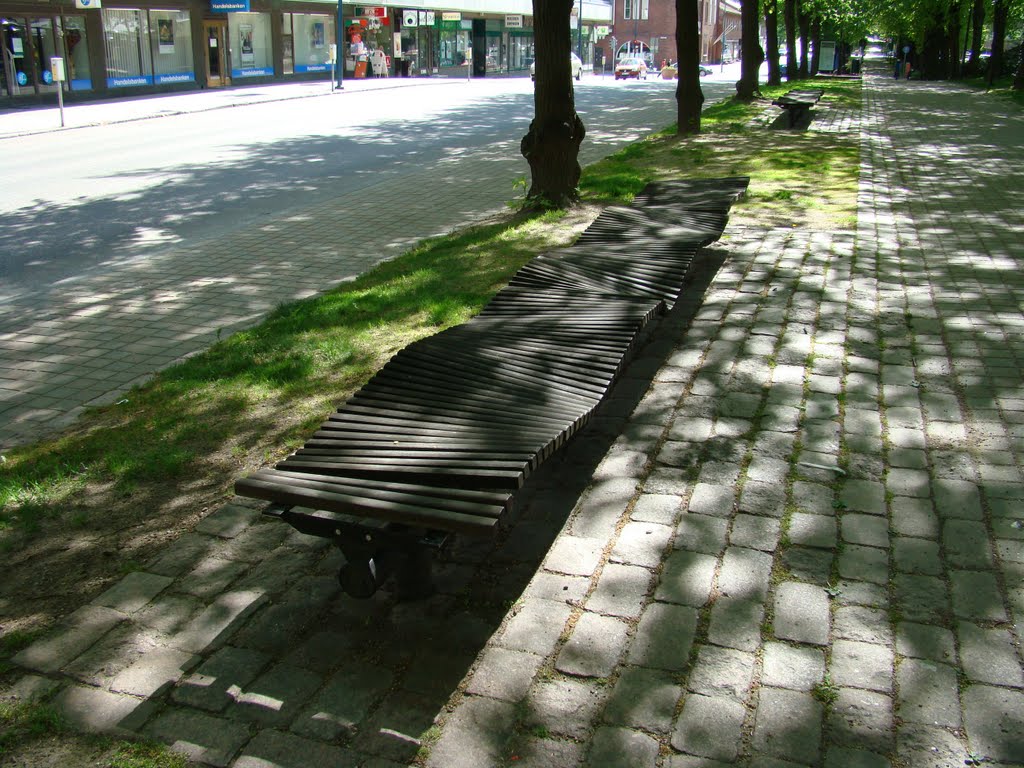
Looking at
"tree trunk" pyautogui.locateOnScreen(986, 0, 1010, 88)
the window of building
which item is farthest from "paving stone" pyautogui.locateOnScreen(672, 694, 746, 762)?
the window of building

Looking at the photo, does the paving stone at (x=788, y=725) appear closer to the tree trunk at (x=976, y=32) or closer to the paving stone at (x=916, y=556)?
the paving stone at (x=916, y=556)

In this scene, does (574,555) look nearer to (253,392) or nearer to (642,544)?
(642,544)

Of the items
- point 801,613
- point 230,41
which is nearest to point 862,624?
point 801,613

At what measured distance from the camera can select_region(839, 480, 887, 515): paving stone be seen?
4086mm

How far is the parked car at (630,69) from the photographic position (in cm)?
5634

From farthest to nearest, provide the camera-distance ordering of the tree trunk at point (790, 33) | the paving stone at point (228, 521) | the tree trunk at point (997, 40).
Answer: the tree trunk at point (790, 33), the tree trunk at point (997, 40), the paving stone at point (228, 521)

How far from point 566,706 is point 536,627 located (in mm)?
431

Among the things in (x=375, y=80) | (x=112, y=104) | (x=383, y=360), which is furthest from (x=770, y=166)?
(x=375, y=80)

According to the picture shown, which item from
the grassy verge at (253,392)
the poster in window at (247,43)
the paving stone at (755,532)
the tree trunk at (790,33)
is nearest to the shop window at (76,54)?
the poster in window at (247,43)

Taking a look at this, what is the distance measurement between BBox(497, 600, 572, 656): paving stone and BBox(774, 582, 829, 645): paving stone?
73 cm

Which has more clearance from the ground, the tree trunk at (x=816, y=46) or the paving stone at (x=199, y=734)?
the tree trunk at (x=816, y=46)

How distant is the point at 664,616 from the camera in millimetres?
3375

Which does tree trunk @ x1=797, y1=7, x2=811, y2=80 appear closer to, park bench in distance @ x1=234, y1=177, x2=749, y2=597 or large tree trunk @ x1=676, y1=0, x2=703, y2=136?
large tree trunk @ x1=676, y1=0, x2=703, y2=136

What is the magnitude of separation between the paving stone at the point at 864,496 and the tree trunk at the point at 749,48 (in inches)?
910
